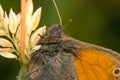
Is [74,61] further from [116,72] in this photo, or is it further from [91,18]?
[91,18]

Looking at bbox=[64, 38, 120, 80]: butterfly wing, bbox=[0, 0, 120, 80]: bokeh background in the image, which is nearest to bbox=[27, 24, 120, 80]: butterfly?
bbox=[64, 38, 120, 80]: butterfly wing

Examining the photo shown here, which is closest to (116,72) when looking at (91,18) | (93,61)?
(93,61)

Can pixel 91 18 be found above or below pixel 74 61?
above

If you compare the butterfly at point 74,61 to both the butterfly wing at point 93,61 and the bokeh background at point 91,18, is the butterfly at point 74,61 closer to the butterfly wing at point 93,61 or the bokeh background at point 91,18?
the butterfly wing at point 93,61

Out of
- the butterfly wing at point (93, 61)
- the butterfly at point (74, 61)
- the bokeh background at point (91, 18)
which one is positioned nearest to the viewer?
the butterfly at point (74, 61)

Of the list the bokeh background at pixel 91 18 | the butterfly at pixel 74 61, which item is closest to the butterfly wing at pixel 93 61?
the butterfly at pixel 74 61

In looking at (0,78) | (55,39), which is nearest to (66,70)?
(55,39)

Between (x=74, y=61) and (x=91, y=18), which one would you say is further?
(x=91, y=18)

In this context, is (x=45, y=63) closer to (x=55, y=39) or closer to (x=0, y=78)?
(x=55, y=39)
